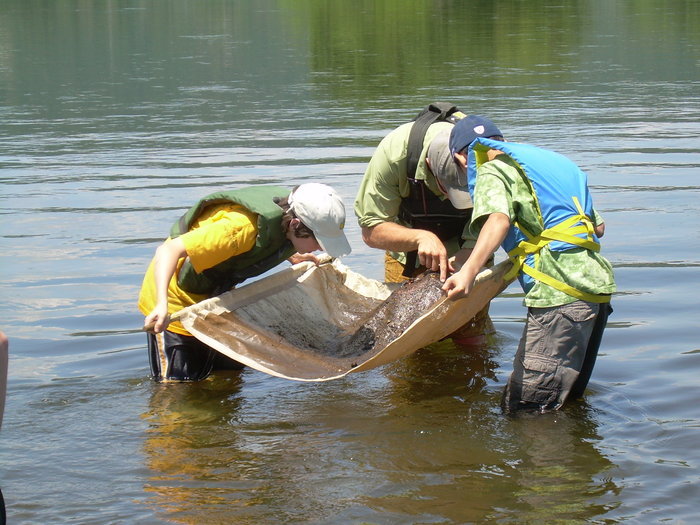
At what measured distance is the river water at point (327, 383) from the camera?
5.61 meters

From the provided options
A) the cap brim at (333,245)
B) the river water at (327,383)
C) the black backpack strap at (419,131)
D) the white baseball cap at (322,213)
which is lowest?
the river water at (327,383)

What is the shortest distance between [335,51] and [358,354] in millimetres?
27377

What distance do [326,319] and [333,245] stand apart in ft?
4.56

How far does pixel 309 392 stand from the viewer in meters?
7.20

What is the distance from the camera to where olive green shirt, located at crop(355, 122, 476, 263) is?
6801 millimetres

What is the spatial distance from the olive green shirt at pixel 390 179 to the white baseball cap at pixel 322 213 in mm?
782

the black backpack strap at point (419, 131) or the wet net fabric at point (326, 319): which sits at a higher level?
the black backpack strap at point (419, 131)

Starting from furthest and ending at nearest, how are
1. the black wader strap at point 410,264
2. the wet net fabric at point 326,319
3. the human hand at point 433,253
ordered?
the black wader strap at point 410,264
the human hand at point 433,253
the wet net fabric at point 326,319

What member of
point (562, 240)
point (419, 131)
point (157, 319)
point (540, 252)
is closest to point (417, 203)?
point (419, 131)

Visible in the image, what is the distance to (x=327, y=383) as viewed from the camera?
7.32m

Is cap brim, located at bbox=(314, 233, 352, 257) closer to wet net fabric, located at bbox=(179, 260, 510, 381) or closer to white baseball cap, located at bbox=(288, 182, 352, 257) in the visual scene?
white baseball cap, located at bbox=(288, 182, 352, 257)

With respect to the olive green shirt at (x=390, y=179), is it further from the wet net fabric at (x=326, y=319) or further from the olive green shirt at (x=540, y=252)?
the olive green shirt at (x=540, y=252)

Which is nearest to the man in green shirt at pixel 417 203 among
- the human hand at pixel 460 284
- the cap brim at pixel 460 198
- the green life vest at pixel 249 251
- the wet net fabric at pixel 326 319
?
the cap brim at pixel 460 198

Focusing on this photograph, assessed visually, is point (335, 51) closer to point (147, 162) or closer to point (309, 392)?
point (147, 162)
